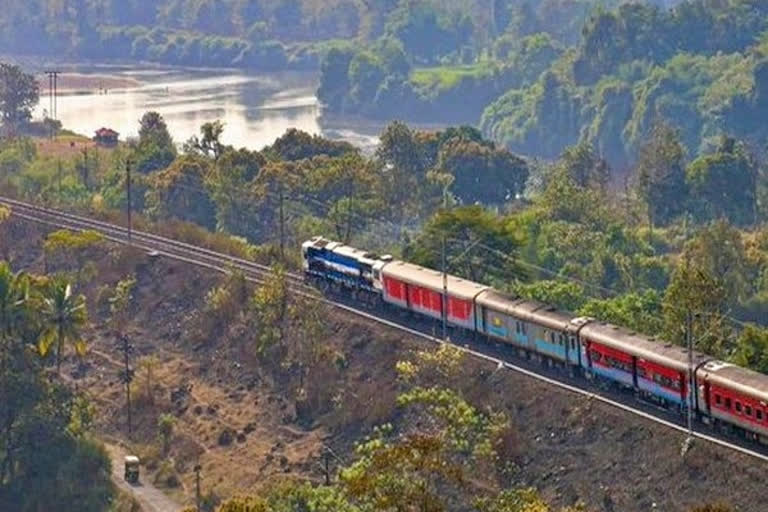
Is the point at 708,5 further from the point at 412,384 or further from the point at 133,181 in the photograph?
the point at 412,384

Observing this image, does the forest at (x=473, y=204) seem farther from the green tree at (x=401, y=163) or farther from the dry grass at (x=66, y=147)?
the dry grass at (x=66, y=147)

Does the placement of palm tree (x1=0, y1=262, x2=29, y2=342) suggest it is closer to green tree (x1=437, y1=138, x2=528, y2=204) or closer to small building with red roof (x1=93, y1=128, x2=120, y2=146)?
green tree (x1=437, y1=138, x2=528, y2=204)

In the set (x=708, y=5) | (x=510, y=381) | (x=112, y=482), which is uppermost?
(x=708, y=5)

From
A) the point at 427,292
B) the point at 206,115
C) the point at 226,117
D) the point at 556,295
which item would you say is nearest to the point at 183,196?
the point at 427,292

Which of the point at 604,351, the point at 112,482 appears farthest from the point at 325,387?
the point at 604,351

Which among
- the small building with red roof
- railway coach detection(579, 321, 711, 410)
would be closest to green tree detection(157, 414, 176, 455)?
railway coach detection(579, 321, 711, 410)

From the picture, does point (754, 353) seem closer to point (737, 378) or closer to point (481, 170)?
point (737, 378)

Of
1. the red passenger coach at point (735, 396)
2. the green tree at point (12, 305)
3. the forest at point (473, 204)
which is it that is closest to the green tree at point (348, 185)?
the forest at point (473, 204)
